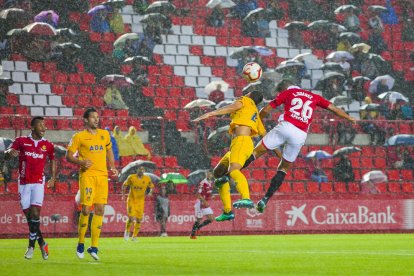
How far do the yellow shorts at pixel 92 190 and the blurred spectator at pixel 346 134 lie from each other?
775 inches

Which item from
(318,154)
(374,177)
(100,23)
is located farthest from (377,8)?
(100,23)

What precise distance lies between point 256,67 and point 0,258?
568 centimetres

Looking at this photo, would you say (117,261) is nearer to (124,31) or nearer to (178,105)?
(178,105)

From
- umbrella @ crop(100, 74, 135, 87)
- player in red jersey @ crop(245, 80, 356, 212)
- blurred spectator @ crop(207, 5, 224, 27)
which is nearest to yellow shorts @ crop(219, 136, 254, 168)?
player in red jersey @ crop(245, 80, 356, 212)

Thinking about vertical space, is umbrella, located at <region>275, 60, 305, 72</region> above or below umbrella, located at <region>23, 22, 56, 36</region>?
below

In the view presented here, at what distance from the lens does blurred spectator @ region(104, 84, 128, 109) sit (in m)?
35.3

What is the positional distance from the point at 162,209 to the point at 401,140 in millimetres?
9371

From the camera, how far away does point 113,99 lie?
116 feet

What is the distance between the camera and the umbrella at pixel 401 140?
34719 millimetres

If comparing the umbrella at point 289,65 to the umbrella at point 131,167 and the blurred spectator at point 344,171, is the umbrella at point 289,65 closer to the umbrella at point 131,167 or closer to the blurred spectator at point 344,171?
the blurred spectator at point 344,171

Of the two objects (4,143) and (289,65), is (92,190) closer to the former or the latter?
(4,143)

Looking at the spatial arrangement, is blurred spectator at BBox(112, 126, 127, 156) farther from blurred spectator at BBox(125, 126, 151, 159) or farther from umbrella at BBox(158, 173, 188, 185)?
umbrella at BBox(158, 173, 188, 185)

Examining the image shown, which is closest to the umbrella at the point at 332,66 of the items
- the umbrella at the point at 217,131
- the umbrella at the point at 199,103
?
the umbrella at the point at 199,103

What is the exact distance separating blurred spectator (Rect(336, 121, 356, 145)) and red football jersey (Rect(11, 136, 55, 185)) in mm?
19598
